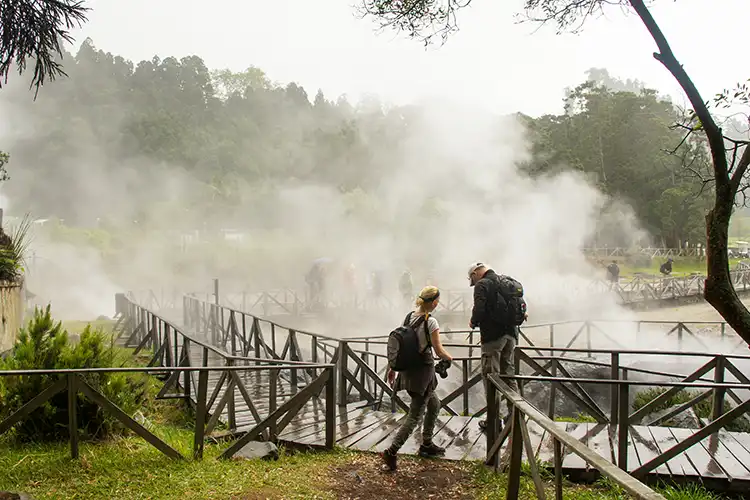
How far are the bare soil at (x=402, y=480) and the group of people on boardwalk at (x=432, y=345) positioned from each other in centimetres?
13

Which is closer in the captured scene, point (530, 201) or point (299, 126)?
point (530, 201)

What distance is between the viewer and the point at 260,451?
446 cm

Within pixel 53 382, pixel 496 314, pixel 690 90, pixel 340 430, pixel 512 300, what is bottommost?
pixel 340 430

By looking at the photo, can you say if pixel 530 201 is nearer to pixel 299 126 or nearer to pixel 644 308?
pixel 644 308

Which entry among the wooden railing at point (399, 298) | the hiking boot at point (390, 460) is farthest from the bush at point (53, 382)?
the wooden railing at point (399, 298)

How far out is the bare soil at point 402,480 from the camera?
149 inches

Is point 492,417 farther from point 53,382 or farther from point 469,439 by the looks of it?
point 53,382

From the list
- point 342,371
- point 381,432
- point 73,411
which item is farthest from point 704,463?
point 73,411

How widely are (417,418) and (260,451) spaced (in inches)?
48.5

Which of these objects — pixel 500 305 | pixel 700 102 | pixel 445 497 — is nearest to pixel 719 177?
pixel 700 102

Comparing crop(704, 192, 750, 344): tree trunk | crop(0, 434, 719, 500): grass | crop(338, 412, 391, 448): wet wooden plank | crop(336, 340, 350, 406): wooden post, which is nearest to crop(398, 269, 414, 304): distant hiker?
crop(336, 340, 350, 406): wooden post

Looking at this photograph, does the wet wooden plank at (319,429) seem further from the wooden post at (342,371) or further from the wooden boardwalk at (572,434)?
the wooden post at (342,371)

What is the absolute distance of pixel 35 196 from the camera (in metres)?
51.1

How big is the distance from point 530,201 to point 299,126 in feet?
137
